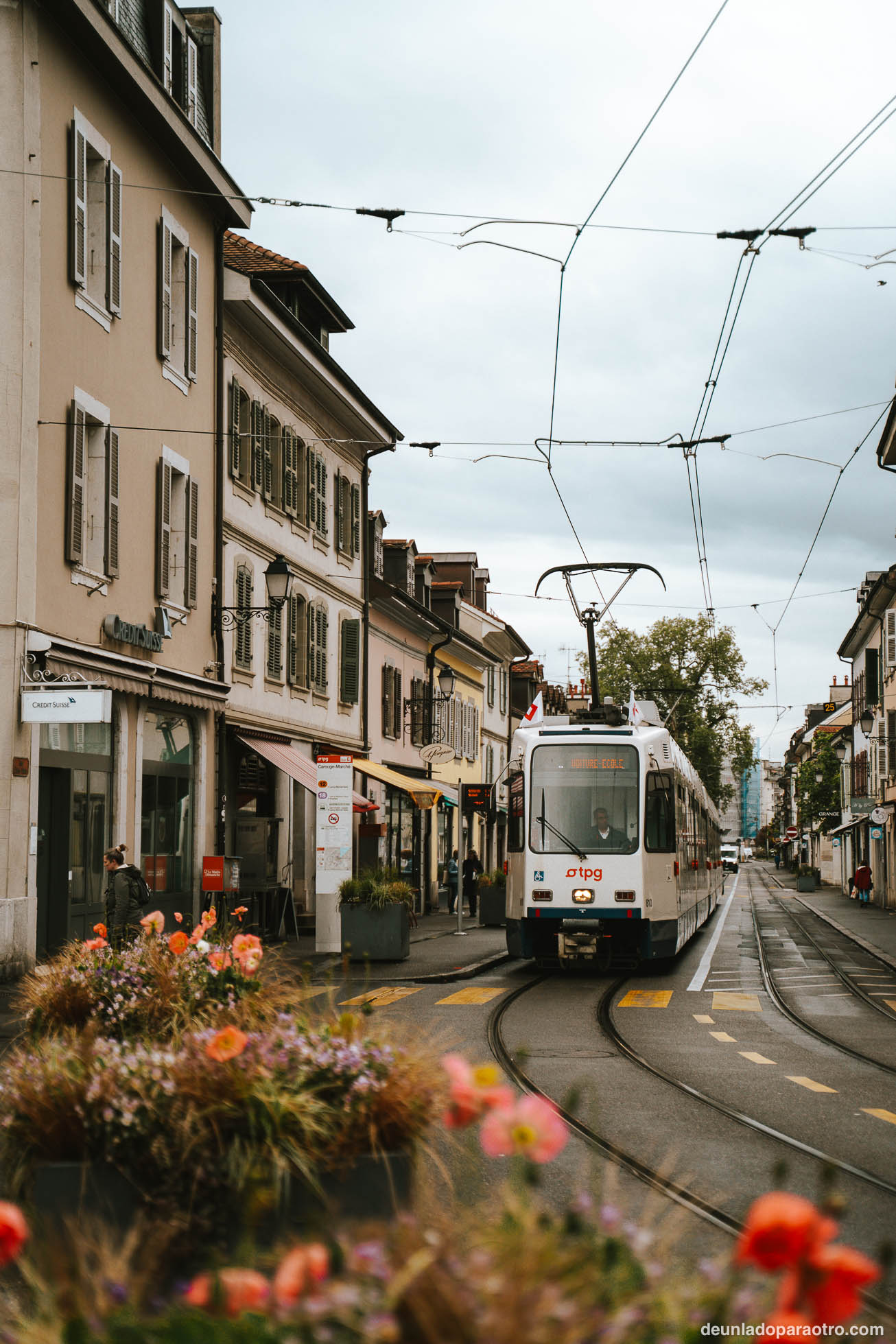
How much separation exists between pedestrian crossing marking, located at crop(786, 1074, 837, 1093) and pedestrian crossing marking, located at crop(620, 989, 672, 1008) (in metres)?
5.37

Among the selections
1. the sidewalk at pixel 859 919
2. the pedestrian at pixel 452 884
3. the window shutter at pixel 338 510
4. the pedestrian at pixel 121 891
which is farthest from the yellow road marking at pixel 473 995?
the pedestrian at pixel 452 884

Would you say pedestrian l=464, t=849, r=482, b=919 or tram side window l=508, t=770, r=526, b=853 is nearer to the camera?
tram side window l=508, t=770, r=526, b=853

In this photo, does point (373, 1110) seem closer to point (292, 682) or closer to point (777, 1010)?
point (777, 1010)

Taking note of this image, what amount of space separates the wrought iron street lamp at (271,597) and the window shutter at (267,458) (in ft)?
10.5

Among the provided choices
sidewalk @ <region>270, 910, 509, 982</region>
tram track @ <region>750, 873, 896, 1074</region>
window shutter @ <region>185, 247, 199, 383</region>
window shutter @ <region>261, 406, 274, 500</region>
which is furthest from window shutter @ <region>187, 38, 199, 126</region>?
tram track @ <region>750, 873, 896, 1074</region>

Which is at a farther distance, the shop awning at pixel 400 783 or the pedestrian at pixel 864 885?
the pedestrian at pixel 864 885

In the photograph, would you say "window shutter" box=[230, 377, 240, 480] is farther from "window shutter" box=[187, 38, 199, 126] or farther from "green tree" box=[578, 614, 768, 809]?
"green tree" box=[578, 614, 768, 809]

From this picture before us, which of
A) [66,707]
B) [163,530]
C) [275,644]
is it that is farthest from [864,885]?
[66,707]

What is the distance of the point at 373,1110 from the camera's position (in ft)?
16.5

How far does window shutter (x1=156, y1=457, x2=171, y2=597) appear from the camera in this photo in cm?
2178

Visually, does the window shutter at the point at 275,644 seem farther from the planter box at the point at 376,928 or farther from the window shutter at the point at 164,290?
the planter box at the point at 376,928

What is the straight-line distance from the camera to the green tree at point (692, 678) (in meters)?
84.2

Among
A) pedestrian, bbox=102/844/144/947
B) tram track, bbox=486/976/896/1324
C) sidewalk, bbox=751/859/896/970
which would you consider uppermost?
pedestrian, bbox=102/844/144/947

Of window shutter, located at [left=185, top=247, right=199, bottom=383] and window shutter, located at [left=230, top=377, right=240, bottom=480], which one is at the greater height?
window shutter, located at [left=185, top=247, right=199, bottom=383]
